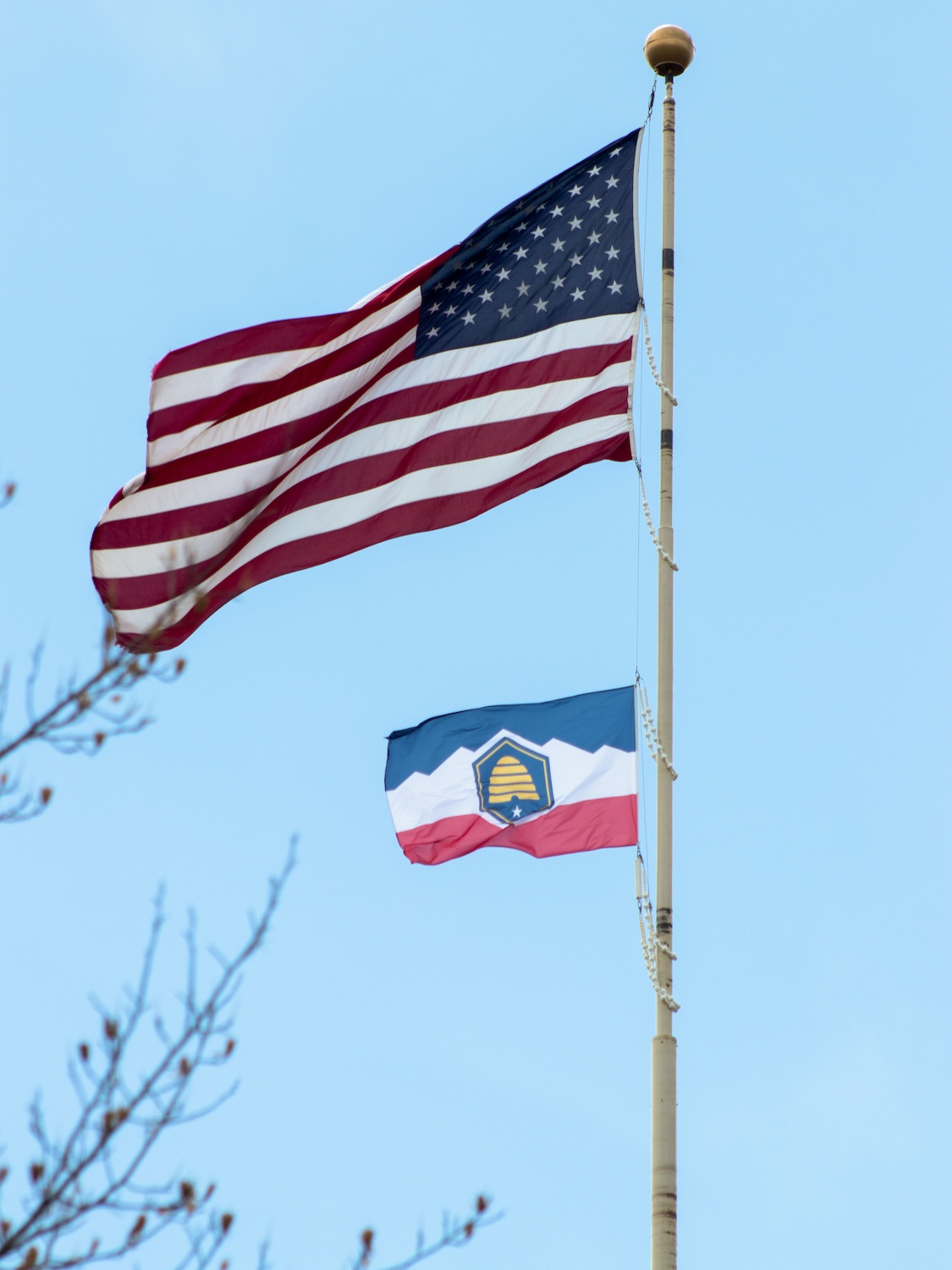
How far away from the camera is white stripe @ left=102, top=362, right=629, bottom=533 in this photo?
1695 cm

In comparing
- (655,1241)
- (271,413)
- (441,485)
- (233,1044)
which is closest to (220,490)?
(271,413)

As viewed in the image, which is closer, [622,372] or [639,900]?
[639,900]

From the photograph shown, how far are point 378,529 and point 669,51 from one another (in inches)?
202

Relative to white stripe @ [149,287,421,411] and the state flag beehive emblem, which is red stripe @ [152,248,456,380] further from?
the state flag beehive emblem

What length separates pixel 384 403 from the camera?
57.3ft

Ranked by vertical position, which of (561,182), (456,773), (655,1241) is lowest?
(655,1241)

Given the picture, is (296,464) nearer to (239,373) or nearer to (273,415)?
(273,415)

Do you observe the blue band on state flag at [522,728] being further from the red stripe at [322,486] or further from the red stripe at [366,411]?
the red stripe at [366,411]

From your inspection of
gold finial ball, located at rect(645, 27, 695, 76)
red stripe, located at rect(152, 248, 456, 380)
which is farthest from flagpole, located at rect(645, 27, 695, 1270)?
red stripe, located at rect(152, 248, 456, 380)

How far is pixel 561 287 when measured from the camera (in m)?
17.3

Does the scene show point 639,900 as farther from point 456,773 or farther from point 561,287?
point 561,287

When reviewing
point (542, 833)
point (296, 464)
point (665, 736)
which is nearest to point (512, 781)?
point (542, 833)

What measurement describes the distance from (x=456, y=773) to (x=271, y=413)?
393 centimetres

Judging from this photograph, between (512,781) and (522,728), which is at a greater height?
(522,728)
